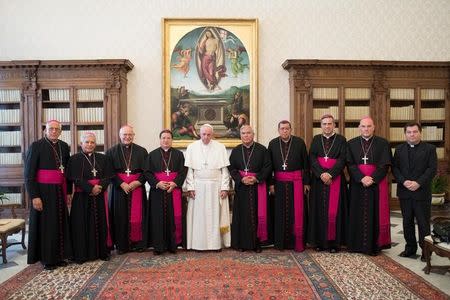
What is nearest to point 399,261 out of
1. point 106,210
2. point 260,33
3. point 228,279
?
point 228,279

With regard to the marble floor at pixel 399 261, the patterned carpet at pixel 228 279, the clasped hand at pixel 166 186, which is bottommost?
the marble floor at pixel 399 261

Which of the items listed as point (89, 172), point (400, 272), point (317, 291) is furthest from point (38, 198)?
point (400, 272)

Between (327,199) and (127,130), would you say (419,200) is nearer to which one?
(327,199)

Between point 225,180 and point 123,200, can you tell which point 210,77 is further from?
point 123,200

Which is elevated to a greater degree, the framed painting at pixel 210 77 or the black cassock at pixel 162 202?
the framed painting at pixel 210 77

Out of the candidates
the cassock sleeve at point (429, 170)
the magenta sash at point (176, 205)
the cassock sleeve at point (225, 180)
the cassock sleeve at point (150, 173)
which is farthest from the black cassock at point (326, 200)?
the cassock sleeve at point (150, 173)

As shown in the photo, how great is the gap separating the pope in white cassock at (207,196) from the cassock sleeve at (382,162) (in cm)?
192

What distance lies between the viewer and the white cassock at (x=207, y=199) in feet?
16.4

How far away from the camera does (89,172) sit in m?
4.61

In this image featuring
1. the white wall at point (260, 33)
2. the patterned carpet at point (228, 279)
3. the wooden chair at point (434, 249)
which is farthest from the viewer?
the white wall at point (260, 33)

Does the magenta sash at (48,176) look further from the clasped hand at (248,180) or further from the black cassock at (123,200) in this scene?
the clasped hand at (248,180)

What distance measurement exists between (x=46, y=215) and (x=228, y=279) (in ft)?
7.25

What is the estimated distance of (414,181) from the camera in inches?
179

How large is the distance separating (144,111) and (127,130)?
258cm
